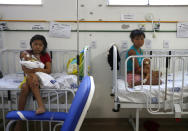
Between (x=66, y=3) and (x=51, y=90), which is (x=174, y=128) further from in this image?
(x=66, y=3)

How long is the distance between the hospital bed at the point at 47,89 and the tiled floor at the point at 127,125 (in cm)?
62

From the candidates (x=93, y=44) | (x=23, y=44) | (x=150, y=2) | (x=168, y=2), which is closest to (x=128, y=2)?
(x=150, y=2)

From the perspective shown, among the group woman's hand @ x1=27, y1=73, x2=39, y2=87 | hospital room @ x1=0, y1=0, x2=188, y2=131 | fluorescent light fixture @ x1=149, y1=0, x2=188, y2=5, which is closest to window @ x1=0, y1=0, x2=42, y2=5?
hospital room @ x1=0, y1=0, x2=188, y2=131

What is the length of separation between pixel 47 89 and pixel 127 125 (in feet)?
4.15

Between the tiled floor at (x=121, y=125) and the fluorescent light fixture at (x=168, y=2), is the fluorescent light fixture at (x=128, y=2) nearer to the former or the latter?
the fluorescent light fixture at (x=168, y=2)

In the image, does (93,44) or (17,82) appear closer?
(17,82)

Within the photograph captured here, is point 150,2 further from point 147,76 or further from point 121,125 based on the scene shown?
point 121,125

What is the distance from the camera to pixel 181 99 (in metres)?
1.78

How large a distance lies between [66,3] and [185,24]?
145 cm

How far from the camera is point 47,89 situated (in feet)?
5.74

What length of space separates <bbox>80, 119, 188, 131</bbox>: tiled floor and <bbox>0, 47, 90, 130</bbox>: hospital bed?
0.62 metres

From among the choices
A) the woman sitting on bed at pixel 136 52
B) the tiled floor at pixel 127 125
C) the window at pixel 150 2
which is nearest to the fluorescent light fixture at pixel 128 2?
the window at pixel 150 2

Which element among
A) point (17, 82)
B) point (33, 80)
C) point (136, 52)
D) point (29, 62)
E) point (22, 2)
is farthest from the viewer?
point (22, 2)

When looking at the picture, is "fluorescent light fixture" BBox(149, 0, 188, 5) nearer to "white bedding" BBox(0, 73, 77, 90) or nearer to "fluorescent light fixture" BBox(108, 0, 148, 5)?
"fluorescent light fixture" BBox(108, 0, 148, 5)
